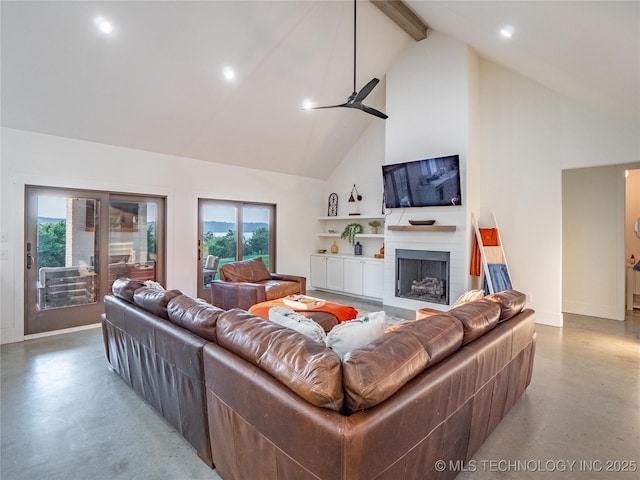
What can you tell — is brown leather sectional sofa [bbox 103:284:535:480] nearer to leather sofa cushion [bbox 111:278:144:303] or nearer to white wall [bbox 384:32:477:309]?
leather sofa cushion [bbox 111:278:144:303]

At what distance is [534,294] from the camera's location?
4.83 meters

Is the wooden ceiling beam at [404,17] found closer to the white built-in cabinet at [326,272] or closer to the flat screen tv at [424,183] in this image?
the flat screen tv at [424,183]

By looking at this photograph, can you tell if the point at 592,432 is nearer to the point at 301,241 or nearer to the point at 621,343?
the point at 621,343

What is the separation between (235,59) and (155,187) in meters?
2.29

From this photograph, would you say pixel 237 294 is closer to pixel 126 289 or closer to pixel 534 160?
pixel 126 289

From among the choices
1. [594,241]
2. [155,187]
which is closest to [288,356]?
[155,187]

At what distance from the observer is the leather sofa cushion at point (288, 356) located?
3.90 ft

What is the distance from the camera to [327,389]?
3.84 ft

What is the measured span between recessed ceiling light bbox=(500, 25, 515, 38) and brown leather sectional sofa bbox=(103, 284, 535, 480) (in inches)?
107

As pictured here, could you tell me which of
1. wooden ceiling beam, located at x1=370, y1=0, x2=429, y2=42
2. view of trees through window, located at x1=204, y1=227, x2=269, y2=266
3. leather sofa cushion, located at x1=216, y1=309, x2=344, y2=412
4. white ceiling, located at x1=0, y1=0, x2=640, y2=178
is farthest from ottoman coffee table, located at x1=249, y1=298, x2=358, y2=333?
wooden ceiling beam, located at x1=370, y1=0, x2=429, y2=42

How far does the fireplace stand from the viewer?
5.18m

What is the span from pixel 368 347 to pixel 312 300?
8.92ft

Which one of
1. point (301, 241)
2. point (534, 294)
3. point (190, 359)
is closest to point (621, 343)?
point (534, 294)

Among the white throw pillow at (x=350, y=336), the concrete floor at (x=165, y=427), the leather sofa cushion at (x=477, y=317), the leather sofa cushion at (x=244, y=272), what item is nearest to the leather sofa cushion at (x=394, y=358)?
the leather sofa cushion at (x=477, y=317)
